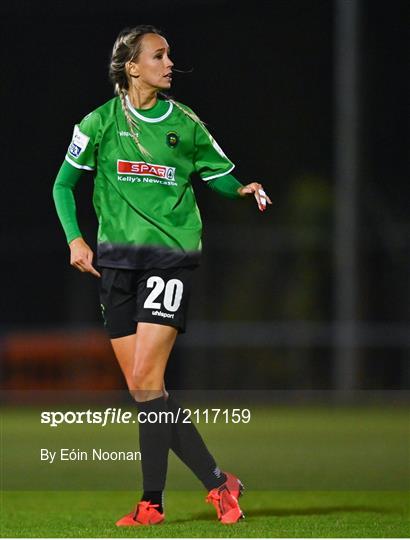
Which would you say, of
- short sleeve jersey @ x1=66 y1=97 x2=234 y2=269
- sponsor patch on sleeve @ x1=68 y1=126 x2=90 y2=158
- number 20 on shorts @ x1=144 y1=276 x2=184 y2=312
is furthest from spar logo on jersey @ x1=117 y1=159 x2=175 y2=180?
number 20 on shorts @ x1=144 y1=276 x2=184 y2=312

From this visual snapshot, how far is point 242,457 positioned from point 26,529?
352 centimetres

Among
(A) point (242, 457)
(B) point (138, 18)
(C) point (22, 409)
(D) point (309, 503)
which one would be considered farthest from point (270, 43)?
(D) point (309, 503)

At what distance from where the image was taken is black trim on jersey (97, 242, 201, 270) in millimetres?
5547

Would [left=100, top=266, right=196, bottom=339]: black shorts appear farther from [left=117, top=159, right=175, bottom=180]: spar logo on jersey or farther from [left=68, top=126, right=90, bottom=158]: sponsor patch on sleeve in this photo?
[left=68, top=126, right=90, bottom=158]: sponsor patch on sleeve

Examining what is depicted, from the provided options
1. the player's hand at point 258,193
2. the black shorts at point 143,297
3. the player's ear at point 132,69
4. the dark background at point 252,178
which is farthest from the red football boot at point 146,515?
the dark background at point 252,178

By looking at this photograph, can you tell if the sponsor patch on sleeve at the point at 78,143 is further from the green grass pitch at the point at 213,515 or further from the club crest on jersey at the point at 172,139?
the green grass pitch at the point at 213,515

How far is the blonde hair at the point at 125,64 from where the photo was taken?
5559 mm

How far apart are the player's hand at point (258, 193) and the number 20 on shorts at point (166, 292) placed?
0.43m

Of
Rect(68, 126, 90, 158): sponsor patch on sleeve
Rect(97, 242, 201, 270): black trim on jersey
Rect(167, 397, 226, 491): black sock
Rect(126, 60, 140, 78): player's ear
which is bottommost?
Rect(167, 397, 226, 491): black sock

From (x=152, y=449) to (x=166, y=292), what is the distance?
61 centimetres

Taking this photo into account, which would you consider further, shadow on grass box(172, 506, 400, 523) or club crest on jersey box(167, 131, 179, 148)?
shadow on grass box(172, 506, 400, 523)

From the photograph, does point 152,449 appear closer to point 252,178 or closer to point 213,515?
point 213,515

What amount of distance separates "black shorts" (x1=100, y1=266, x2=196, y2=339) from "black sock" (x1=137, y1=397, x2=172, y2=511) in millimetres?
297

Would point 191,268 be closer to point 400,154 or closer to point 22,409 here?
point 22,409
